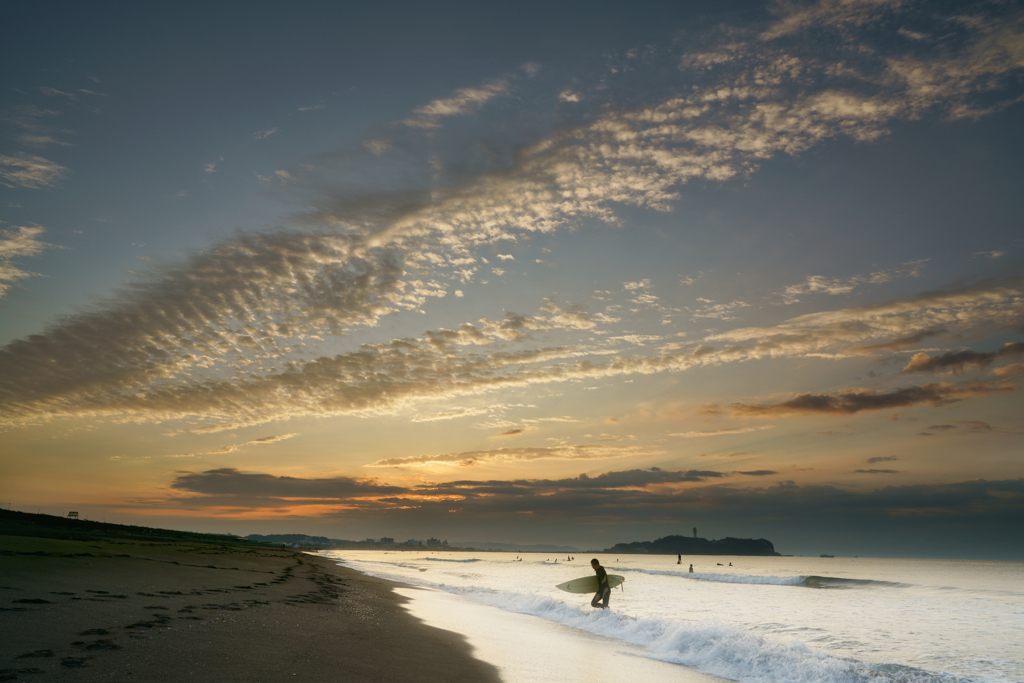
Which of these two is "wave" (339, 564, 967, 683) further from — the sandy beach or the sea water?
the sandy beach

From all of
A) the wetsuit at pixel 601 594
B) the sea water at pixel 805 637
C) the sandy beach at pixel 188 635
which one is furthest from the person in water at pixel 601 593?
the sandy beach at pixel 188 635

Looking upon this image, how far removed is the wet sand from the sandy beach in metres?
0.03

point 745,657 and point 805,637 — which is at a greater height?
point 745,657

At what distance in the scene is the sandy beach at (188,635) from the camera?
25.6ft

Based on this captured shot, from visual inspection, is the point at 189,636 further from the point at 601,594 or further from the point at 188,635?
the point at 601,594

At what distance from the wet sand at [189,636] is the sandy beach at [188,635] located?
0.03m

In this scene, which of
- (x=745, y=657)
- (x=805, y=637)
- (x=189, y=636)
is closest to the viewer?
(x=189, y=636)

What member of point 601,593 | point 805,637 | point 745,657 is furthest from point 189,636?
point 805,637

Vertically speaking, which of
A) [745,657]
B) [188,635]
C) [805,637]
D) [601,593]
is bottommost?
[805,637]

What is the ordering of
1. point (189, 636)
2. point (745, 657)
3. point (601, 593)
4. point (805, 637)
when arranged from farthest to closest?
point (601, 593)
point (805, 637)
point (745, 657)
point (189, 636)

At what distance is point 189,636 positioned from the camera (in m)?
10.4

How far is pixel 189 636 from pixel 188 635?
4.2 inches

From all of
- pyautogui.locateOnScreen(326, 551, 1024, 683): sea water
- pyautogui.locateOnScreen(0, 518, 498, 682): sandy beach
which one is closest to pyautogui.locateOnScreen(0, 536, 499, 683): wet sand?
pyautogui.locateOnScreen(0, 518, 498, 682): sandy beach

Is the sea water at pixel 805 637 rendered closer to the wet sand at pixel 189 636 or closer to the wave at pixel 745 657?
the wave at pixel 745 657
